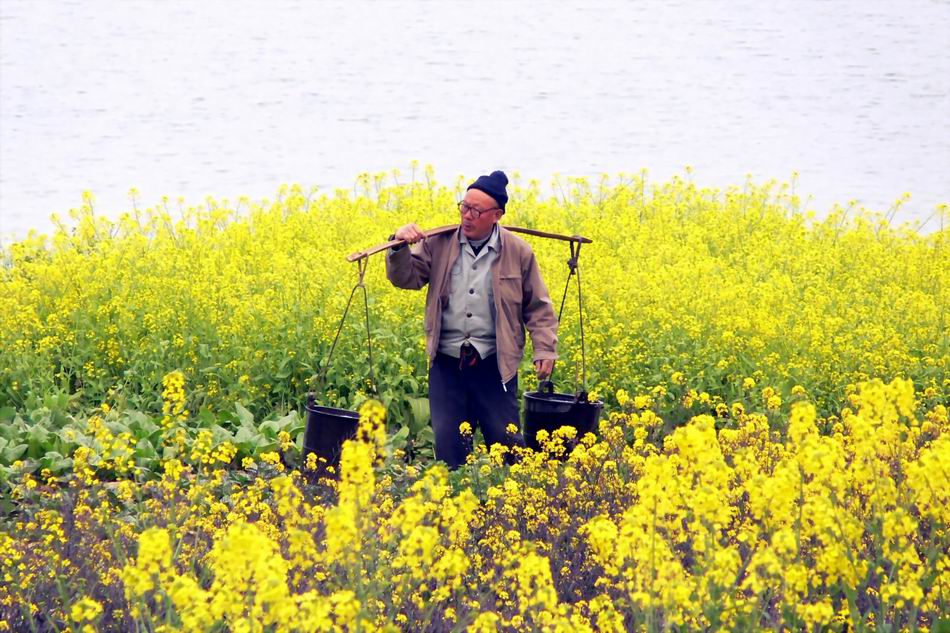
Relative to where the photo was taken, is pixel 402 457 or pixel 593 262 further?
pixel 593 262

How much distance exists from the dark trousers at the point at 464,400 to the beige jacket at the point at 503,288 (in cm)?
10

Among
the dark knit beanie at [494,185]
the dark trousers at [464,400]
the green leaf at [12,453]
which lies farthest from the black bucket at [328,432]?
the green leaf at [12,453]

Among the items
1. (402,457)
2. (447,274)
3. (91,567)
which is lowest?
(402,457)

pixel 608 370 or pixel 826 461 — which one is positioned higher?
pixel 826 461

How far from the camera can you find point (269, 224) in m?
9.42

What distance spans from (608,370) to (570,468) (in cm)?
220

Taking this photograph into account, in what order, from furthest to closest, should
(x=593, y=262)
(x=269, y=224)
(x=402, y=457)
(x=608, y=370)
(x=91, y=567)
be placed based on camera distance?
(x=269, y=224) → (x=593, y=262) → (x=608, y=370) → (x=402, y=457) → (x=91, y=567)

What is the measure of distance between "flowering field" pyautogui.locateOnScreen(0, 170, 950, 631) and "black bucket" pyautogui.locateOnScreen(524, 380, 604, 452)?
0.10 meters

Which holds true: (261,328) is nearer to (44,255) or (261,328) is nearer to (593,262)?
(593,262)

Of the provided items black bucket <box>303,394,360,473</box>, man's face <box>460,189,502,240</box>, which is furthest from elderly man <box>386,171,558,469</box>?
black bucket <box>303,394,360,473</box>

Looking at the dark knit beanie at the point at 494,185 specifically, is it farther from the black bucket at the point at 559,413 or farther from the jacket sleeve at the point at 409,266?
the black bucket at the point at 559,413

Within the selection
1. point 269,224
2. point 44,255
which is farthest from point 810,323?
point 44,255

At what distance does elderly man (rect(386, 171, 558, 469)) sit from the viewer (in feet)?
17.1

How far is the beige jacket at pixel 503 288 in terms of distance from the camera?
5.21 m
